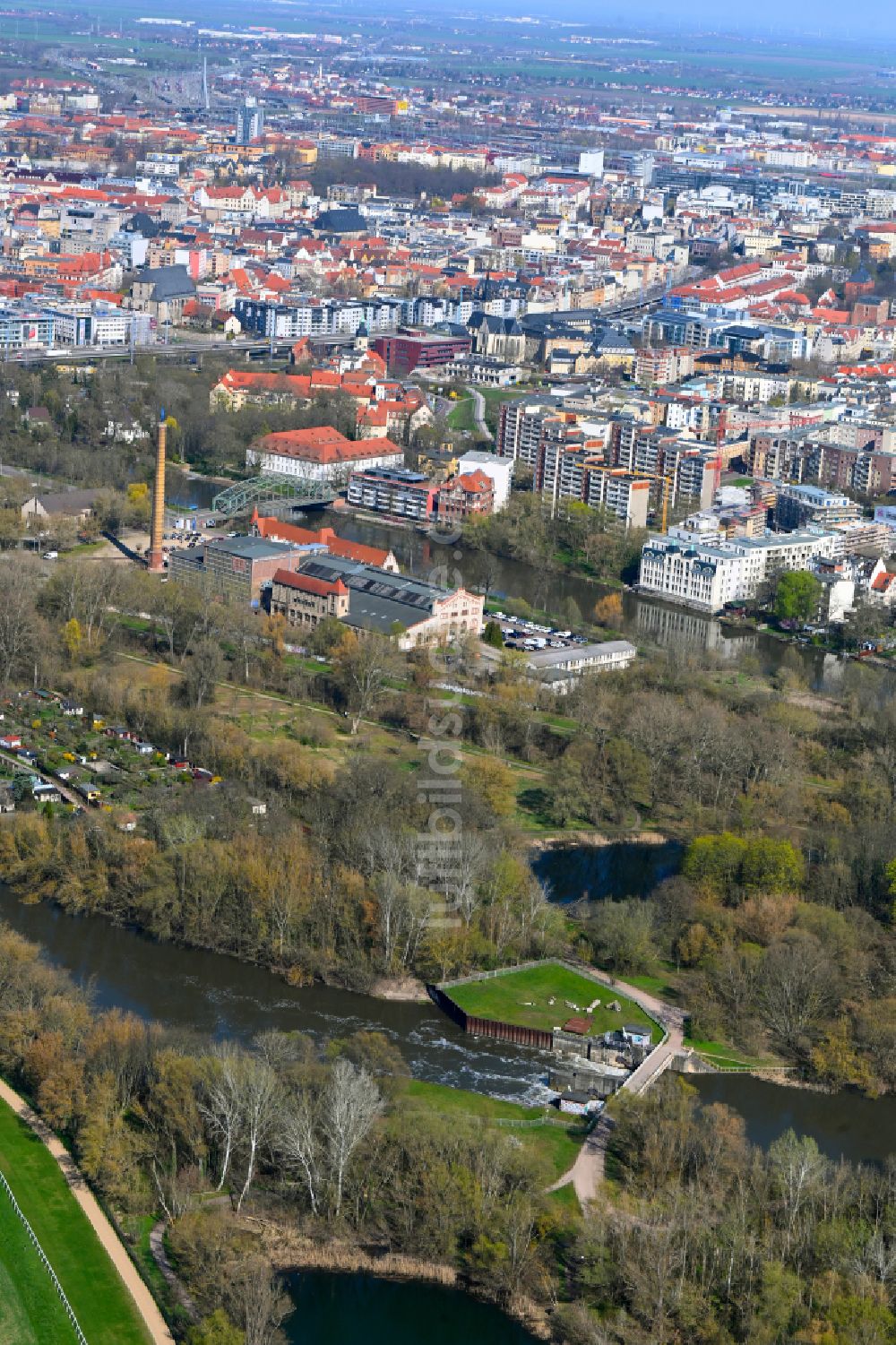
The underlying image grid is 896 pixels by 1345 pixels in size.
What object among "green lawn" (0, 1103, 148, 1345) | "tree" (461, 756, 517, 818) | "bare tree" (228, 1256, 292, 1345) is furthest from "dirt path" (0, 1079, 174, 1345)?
"tree" (461, 756, 517, 818)

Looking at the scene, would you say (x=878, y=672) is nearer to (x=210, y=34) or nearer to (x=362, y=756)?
(x=362, y=756)

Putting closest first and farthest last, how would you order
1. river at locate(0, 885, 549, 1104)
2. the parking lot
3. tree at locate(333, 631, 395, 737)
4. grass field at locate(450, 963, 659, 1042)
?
1. river at locate(0, 885, 549, 1104)
2. grass field at locate(450, 963, 659, 1042)
3. tree at locate(333, 631, 395, 737)
4. the parking lot

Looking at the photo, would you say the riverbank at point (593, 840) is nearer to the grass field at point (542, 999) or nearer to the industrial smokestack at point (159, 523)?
the grass field at point (542, 999)

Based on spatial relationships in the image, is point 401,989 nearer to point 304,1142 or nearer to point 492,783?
point 304,1142

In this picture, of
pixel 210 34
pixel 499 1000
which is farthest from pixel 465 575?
pixel 210 34

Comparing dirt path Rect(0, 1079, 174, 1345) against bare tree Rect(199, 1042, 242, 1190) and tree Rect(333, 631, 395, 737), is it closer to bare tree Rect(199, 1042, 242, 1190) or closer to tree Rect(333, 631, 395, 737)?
bare tree Rect(199, 1042, 242, 1190)

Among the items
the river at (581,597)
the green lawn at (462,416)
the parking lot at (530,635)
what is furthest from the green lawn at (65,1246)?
the green lawn at (462,416)

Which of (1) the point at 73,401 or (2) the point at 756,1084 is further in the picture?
(1) the point at 73,401
